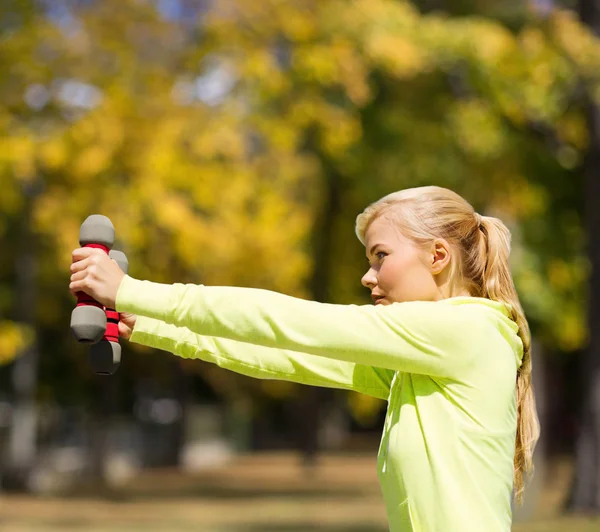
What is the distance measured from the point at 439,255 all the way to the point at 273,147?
15.0m

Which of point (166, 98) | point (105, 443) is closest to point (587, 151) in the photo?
point (166, 98)

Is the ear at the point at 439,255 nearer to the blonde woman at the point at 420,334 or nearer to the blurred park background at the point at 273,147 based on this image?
the blonde woman at the point at 420,334

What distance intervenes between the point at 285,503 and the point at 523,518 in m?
7.86

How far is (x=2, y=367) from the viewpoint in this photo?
2905 cm

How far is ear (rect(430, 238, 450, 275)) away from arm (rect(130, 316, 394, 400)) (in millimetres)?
410

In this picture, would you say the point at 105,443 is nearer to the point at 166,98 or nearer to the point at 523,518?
the point at 166,98

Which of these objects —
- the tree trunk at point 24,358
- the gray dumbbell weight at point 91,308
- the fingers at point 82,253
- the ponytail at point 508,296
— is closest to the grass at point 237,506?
the tree trunk at point 24,358

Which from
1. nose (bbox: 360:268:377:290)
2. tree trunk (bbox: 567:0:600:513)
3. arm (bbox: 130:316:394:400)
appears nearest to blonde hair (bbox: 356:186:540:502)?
nose (bbox: 360:268:377:290)

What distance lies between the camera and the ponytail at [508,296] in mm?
2805

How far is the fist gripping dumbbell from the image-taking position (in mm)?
2553

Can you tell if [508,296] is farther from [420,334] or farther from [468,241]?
[420,334]

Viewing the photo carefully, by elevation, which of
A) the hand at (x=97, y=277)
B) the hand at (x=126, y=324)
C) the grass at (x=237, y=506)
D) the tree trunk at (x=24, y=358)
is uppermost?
the hand at (x=97, y=277)

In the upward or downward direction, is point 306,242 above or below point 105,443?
above

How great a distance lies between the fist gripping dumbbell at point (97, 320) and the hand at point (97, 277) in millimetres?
68
